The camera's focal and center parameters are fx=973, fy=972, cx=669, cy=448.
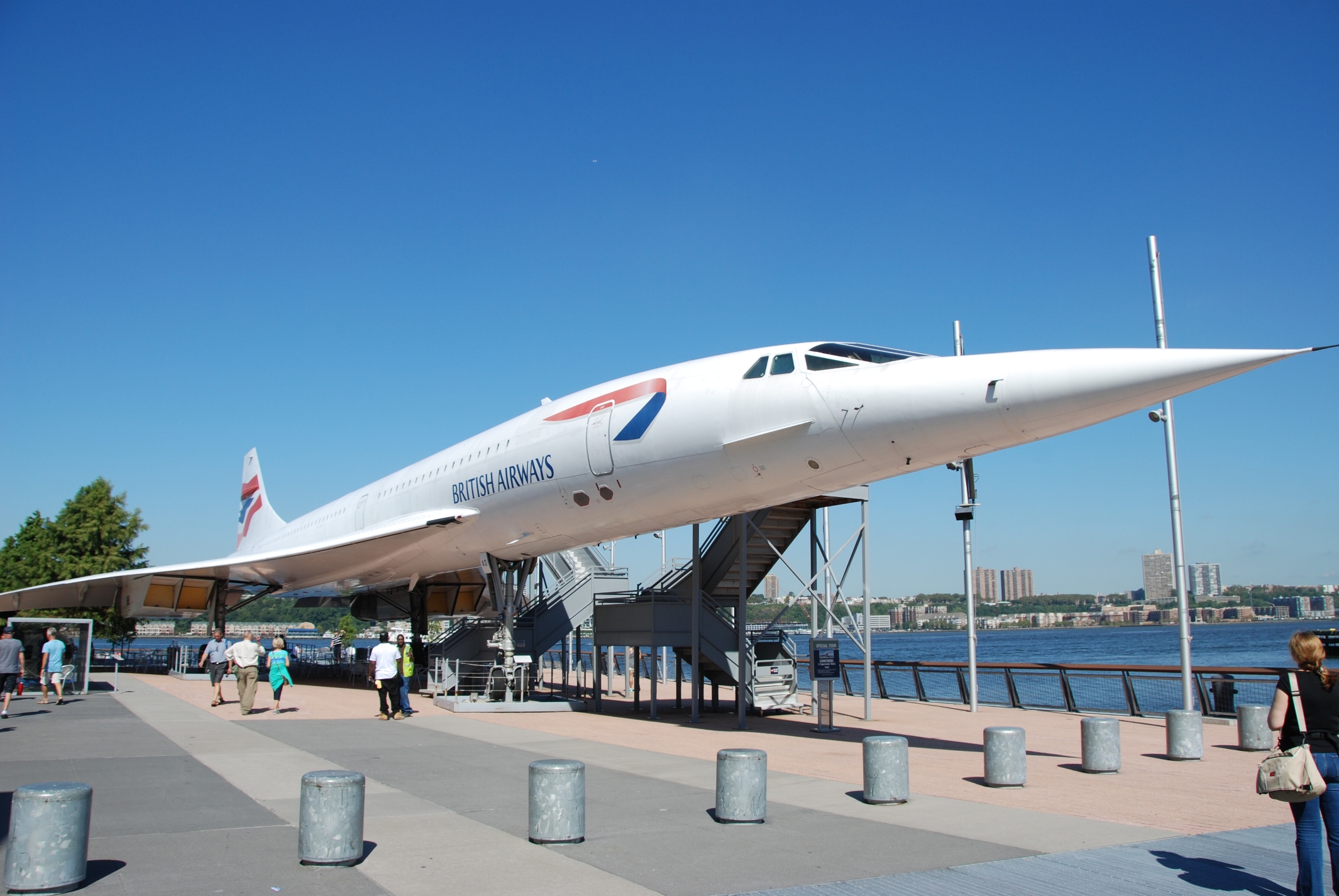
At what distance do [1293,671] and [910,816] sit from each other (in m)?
2.95

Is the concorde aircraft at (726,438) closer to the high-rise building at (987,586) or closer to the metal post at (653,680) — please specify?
the metal post at (653,680)

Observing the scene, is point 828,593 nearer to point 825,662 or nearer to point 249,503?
point 825,662

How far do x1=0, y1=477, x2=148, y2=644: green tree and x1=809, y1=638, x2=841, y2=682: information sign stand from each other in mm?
29261

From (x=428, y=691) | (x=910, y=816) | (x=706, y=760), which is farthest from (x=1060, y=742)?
(x=428, y=691)

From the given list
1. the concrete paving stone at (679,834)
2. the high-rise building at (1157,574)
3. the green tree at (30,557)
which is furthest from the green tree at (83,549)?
the high-rise building at (1157,574)

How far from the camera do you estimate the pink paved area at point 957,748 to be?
307 inches

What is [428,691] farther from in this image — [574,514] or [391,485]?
[574,514]

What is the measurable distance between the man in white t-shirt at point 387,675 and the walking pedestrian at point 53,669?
19.5ft

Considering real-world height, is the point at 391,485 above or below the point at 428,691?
above

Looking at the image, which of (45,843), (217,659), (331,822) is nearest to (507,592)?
(217,659)

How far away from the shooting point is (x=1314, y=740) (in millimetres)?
4965

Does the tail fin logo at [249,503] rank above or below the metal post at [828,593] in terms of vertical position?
above

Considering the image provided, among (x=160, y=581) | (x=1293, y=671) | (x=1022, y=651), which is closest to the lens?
(x=1293, y=671)

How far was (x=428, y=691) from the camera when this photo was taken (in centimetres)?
2000
